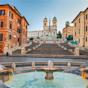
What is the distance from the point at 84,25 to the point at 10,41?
24.4 meters

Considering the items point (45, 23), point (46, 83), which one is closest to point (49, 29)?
point (45, 23)

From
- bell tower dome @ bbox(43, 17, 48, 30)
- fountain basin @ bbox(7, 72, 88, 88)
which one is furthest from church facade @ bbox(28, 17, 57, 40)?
fountain basin @ bbox(7, 72, 88, 88)

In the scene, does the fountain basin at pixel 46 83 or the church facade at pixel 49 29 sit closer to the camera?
the fountain basin at pixel 46 83

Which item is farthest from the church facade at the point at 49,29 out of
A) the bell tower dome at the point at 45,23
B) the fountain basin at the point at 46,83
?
the fountain basin at the point at 46,83

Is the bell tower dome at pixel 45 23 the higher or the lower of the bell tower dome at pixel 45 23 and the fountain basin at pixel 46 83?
the higher

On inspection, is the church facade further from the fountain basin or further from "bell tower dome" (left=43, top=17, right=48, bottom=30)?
the fountain basin

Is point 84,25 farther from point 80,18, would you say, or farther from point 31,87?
point 31,87

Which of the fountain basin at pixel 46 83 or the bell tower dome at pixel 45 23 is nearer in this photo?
the fountain basin at pixel 46 83

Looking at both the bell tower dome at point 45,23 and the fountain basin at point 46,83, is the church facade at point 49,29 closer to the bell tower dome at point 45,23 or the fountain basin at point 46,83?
the bell tower dome at point 45,23

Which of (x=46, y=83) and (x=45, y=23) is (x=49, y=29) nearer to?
(x=45, y=23)

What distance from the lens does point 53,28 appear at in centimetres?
13925

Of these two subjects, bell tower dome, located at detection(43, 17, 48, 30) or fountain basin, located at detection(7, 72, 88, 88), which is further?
bell tower dome, located at detection(43, 17, 48, 30)

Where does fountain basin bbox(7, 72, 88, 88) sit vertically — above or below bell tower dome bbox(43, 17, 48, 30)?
below

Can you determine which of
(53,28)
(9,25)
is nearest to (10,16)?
(9,25)
